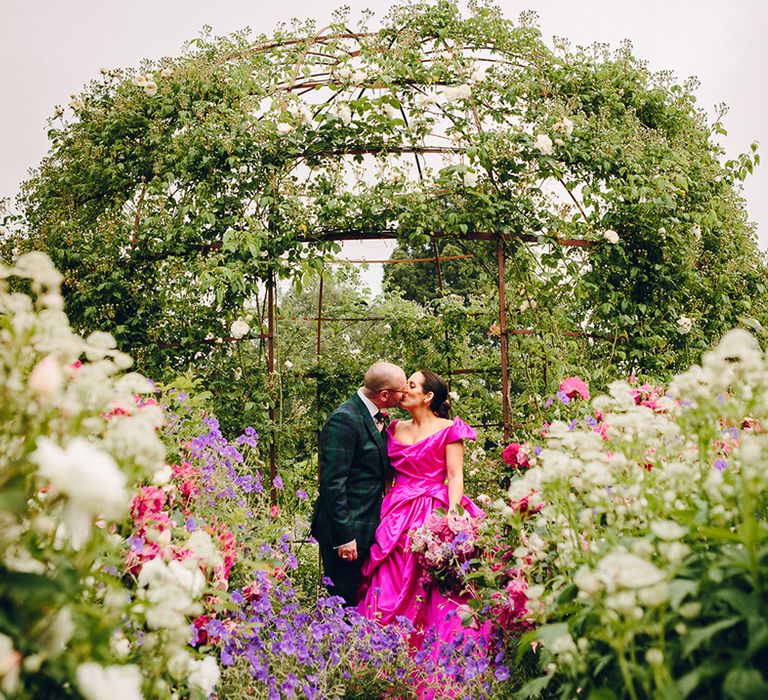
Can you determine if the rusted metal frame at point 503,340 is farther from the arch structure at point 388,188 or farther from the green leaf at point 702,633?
the green leaf at point 702,633

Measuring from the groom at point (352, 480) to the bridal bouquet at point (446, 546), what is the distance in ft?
1.46

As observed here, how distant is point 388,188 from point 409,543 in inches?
89.9

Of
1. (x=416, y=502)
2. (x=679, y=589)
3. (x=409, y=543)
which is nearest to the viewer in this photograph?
(x=679, y=589)

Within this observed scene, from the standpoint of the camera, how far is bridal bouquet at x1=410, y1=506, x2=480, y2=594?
302 cm

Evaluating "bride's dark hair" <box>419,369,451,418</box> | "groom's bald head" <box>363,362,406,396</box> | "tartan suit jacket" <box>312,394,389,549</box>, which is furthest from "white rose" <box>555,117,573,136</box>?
"tartan suit jacket" <box>312,394,389,549</box>

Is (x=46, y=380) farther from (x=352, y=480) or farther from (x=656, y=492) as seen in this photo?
(x=352, y=480)

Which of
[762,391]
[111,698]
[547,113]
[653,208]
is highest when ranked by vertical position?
[547,113]

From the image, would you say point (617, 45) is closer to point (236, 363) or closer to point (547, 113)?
point (547, 113)

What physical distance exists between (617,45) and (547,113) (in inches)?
42.3

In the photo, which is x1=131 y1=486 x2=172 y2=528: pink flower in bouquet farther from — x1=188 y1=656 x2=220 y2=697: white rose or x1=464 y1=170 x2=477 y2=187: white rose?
x1=464 y1=170 x2=477 y2=187: white rose

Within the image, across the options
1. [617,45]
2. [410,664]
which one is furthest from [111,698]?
A: [617,45]

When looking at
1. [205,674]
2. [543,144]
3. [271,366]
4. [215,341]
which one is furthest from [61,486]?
[543,144]

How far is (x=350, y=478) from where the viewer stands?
3781 millimetres

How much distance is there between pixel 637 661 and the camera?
4.19 ft
